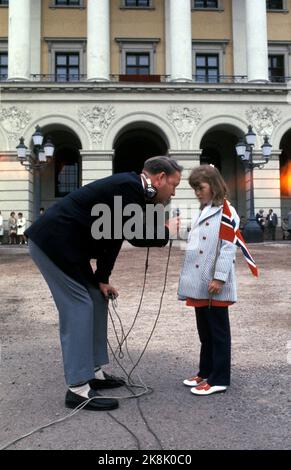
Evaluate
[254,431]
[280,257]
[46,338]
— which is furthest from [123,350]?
[280,257]

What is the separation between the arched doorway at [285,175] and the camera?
106ft

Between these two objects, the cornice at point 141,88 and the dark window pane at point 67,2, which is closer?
the cornice at point 141,88

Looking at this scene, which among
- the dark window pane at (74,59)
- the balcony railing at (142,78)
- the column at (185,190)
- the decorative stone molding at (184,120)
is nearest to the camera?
the column at (185,190)

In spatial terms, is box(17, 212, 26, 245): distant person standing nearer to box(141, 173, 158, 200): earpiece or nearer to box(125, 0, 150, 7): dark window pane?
box(125, 0, 150, 7): dark window pane

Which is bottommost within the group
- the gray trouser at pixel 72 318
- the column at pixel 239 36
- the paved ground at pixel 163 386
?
the paved ground at pixel 163 386

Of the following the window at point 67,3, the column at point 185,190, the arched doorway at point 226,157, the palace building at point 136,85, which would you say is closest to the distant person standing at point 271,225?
the palace building at point 136,85

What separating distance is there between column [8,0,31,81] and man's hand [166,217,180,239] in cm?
2553

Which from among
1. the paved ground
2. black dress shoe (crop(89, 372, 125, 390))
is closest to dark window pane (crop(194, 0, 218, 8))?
the paved ground

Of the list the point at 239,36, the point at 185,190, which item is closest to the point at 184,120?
the point at 185,190

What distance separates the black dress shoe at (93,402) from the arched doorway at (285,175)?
29.7m

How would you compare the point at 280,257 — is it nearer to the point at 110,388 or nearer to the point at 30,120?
the point at 110,388

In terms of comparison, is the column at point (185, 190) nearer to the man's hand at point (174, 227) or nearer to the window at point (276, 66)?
the window at point (276, 66)

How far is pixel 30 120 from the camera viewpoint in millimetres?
27281

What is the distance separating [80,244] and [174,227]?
0.78m
